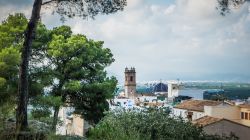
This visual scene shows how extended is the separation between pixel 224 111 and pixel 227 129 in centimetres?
1057

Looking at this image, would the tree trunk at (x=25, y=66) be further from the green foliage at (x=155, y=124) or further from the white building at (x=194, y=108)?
the white building at (x=194, y=108)

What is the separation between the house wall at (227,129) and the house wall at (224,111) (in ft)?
27.0

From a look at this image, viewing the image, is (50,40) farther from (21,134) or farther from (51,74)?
(21,134)

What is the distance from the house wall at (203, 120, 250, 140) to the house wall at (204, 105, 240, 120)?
824cm

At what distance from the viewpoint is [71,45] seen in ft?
88.8

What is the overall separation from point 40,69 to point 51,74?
2.57ft

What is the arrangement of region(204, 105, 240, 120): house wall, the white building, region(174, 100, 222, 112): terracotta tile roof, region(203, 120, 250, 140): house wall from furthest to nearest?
1. region(174, 100, 222, 112): terracotta tile roof
2. the white building
3. region(204, 105, 240, 120): house wall
4. region(203, 120, 250, 140): house wall

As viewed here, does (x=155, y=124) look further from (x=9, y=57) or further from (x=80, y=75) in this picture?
(x=80, y=75)

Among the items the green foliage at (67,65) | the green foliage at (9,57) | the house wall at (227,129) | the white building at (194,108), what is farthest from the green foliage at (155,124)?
the white building at (194,108)

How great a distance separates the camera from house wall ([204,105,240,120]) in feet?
144

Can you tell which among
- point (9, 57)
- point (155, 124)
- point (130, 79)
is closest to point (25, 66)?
point (155, 124)

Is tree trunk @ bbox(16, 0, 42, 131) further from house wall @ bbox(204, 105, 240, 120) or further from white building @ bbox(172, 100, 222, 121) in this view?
white building @ bbox(172, 100, 222, 121)

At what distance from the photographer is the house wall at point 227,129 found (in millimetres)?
33656

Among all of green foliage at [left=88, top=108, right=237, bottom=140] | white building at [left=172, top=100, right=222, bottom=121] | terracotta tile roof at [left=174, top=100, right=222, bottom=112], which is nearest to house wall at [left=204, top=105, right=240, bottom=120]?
white building at [left=172, top=100, right=222, bottom=121]
